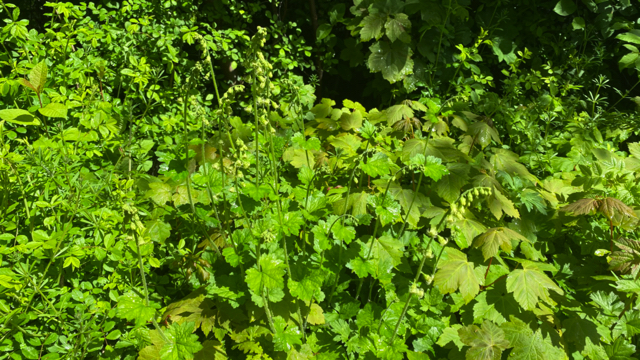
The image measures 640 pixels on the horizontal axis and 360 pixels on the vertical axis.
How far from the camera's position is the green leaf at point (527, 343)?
2.02m

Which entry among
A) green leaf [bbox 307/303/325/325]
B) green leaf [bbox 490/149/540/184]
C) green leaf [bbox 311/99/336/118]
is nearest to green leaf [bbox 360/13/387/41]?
green leaf [bbox 311/99/336/118]

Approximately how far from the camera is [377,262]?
6.82 feet

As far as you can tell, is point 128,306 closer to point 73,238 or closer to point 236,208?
point 236,208

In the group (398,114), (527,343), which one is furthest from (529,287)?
(398,114)

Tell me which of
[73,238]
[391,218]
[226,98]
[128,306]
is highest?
[226,98]

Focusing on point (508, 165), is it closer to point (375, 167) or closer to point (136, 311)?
point (375, 167)

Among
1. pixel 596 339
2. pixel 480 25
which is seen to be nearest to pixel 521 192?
pixel 596 339

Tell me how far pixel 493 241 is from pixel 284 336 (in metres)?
1.14

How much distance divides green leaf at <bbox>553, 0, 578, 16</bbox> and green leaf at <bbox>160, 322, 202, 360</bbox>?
4.34m

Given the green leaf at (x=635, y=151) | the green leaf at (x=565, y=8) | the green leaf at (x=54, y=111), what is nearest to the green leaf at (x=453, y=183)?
the green leaf at (x=635, y=151)

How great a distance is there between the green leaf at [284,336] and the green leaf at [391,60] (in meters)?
2.49

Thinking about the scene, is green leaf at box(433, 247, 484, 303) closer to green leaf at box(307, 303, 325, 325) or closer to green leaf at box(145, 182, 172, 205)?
green leaf at box(307, 303, 325, 325)

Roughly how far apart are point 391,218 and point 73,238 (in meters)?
1.67

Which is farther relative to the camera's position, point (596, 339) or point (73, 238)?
point (73, 238)
